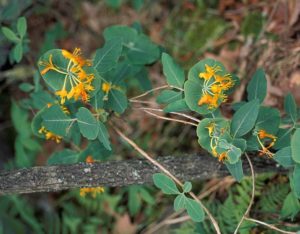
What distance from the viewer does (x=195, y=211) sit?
1.26 metres

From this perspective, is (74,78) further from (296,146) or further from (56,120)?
(296,146)

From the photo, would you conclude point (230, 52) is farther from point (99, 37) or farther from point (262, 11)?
point (99, 37)

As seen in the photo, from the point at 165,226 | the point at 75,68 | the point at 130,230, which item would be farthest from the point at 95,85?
the point at 130,230

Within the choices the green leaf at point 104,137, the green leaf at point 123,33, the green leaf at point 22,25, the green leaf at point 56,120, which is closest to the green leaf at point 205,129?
the green leaf at point 104,137

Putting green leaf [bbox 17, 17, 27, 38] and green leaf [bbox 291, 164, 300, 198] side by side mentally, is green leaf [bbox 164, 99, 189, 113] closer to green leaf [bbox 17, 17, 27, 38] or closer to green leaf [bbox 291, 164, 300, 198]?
green leaf [bbox 291, 164, 300, 198]

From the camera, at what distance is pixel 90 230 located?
2.16m

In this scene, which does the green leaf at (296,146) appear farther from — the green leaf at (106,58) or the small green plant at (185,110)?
the green leaf at (106,58)

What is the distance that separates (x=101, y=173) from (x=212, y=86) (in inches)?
15.7

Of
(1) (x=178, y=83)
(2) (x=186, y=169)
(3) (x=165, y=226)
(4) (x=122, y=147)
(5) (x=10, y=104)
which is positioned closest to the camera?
(1) (x=178, y=83)

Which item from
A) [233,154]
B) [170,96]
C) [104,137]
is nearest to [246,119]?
[233,154]

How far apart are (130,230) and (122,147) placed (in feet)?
1.22

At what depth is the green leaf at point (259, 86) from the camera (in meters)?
1.39

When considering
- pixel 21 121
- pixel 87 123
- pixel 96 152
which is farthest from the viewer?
pixel 21 121

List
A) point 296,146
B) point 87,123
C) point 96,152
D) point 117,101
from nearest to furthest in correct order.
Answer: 1. point 296,146
2. point 87,123
3. point 117,101
4. point 96,152
